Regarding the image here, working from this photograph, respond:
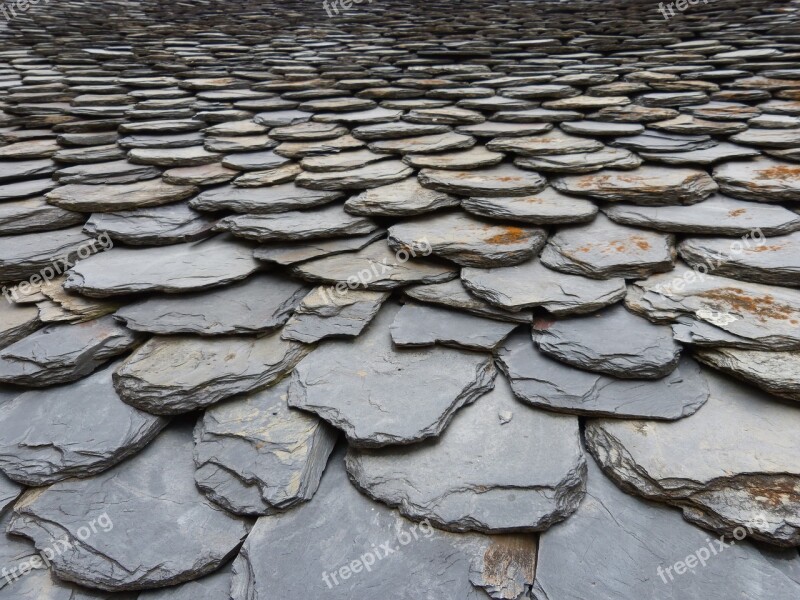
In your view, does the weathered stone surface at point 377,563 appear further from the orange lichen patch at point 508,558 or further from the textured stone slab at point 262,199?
the textured stone slab at point 262,199

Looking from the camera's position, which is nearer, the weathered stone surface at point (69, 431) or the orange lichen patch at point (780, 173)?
the weathered stone surface at point (69, 431)

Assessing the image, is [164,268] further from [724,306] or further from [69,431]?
[724,306]

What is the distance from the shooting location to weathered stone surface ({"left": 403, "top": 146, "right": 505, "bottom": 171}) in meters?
1.45

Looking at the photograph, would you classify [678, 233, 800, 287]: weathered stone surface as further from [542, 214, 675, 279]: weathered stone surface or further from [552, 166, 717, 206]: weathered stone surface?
[552, 166, 717, 206]: weathered stone surface

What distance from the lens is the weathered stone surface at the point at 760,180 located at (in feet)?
4.22

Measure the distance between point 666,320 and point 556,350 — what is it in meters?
0.28

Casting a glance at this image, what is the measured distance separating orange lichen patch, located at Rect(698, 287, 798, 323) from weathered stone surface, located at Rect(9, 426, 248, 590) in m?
1.20

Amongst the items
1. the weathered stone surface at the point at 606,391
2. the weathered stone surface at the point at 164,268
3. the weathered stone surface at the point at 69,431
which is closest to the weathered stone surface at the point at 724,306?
the weathered stone surface at the point at 606,391

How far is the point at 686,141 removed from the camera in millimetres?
1528

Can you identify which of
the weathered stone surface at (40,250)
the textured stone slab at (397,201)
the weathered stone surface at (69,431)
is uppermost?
the textured stone slab at (397,201)

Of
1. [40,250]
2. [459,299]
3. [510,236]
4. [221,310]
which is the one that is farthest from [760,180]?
[40,250]

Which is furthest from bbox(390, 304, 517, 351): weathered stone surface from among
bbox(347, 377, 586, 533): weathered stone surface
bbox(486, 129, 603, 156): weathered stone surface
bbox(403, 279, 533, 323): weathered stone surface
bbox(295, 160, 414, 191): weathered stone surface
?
bbox(486, 129, 603, 156): weathered stone surface

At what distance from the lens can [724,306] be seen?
101 cm

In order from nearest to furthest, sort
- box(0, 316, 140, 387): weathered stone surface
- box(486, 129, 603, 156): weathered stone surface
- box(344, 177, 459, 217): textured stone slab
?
box(0, 316, 140, 387): weathered stone surface < box(344, 177, 459, 217): textured stone slab < box(486, 129, 603, 156): weathered stone surface
